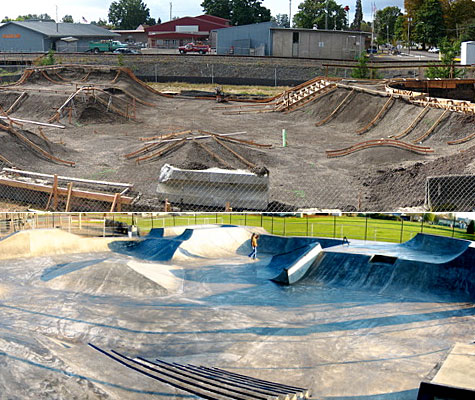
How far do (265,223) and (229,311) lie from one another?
281 cm

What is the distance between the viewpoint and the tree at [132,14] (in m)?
121

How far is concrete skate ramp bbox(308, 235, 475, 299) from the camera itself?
1252 cm

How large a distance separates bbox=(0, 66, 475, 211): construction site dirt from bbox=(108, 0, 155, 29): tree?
253 feet

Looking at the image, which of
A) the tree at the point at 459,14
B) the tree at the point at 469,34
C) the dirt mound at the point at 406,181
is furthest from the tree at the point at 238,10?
the dirt mound at the point at 406,181

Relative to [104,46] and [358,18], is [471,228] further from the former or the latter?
[358,18]

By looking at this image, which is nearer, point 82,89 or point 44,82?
point 82,89

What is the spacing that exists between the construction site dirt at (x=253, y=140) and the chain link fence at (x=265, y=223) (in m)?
1.88

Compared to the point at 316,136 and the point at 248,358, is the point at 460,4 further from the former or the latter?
the point at 248,358

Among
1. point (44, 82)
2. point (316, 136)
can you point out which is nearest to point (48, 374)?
point (316, 136)

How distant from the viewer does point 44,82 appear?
4875 cm

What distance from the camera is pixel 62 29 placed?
8044 cm

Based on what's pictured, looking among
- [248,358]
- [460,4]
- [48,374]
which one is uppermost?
[460,4]

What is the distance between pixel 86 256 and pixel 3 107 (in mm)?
29603

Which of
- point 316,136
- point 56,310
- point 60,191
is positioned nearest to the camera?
point 56,310
